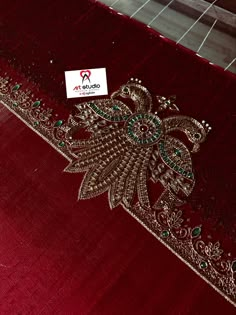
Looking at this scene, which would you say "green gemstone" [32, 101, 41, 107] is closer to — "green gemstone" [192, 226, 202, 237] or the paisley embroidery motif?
the paisley embroidery motif

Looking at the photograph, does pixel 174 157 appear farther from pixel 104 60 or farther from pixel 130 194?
pixel 104 60

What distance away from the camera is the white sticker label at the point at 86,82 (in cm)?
125

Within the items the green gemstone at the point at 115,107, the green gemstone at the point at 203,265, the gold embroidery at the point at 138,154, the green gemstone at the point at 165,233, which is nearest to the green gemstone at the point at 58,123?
the gold embroidery at the point at 138,154

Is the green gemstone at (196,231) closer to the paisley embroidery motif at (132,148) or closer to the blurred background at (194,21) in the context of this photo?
the paisley embroidery motif at (132,148)

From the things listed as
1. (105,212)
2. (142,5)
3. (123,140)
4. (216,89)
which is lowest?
(105,212)

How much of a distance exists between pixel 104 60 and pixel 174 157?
1.35 feet

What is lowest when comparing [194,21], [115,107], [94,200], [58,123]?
[94,200]

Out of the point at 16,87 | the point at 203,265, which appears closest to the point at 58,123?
the point at 16,87

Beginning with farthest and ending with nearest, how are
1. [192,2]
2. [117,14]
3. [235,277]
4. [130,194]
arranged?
[192,2] → [117,14] → [130,194] → [235,277]

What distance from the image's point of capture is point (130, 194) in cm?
109

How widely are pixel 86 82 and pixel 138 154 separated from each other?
0.98 feet

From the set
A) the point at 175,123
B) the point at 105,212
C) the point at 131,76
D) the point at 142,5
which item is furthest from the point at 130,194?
the point at 142,5

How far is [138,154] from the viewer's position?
1145 millimetres

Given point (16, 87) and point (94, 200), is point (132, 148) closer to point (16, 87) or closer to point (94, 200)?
point (94, 200)
